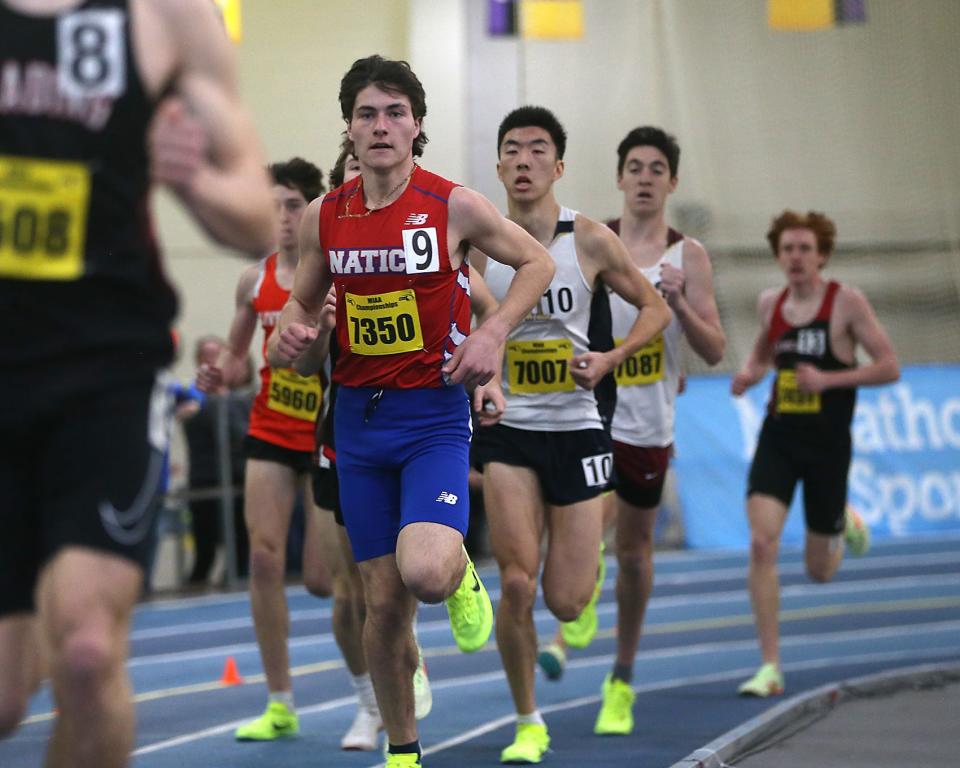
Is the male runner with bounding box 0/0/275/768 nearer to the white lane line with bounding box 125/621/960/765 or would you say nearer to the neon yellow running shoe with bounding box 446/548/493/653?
the neon yellow running shoe with bounding box 446/548/493/653

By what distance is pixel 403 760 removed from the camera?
A: 5.40 metres

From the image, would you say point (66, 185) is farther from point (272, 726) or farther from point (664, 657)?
point (664, 657)

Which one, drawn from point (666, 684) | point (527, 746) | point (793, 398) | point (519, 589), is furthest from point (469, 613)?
point (793, 398)

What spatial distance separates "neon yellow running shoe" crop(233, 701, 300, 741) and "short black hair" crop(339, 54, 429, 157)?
265 centimetres

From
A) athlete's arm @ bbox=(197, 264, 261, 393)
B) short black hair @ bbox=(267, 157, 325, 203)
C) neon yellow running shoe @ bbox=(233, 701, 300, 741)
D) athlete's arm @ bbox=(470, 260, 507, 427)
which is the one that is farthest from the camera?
athlete's arm @ bbox=(197, 264, 261, 393)

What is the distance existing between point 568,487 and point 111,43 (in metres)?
3.71

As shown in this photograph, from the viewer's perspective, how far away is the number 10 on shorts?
6.76 metres

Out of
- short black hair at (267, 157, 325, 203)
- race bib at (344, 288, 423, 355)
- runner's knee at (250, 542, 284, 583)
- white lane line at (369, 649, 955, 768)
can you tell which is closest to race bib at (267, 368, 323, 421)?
runner's knee at (250, 542, 284, 583)

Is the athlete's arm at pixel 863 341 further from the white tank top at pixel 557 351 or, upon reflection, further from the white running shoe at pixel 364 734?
the white running shoe at pixel 364 734

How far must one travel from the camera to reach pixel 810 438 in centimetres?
878

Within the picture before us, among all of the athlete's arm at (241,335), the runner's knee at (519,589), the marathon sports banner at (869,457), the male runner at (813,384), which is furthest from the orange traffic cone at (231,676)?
the marathon sports banner at (869,457)

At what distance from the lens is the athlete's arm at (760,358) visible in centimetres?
921

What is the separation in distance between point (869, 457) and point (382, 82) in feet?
38.7

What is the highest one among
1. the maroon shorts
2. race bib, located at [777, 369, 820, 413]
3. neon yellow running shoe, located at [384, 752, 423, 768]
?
race bib, located at [777, 369, 820, 413]
